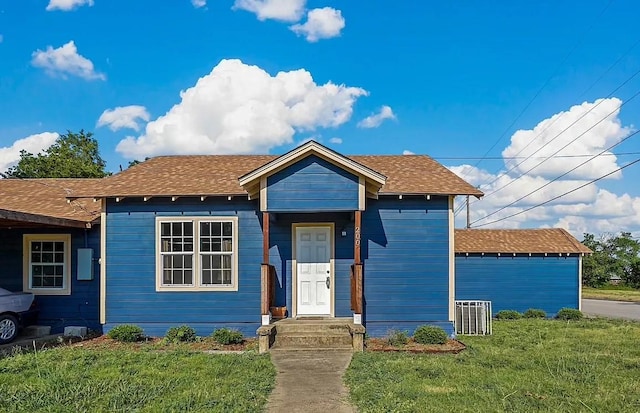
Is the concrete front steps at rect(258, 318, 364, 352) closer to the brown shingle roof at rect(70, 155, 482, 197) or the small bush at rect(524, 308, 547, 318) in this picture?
the brown shingle roof at rect(70, 155, 482, 197)

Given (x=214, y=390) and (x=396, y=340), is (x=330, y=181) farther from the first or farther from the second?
(x=214, y=390)

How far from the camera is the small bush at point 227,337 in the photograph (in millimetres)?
10875

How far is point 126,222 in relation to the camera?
1192cm

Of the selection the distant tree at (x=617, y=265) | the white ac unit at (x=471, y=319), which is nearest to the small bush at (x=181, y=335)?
the white ac unit at (x=471, y=319)

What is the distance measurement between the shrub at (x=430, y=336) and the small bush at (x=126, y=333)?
6066 millimetres

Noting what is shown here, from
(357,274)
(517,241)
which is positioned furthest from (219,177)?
(517,241)

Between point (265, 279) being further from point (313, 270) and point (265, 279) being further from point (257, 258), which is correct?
point (313, 270)

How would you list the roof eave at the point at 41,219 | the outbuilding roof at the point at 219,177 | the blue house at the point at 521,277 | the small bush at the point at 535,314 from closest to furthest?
the roof eave at the point at 41,219 → the outbuilding roof at the point at 219,177 → the small bush at the point at 535,314 → the blue house at the point at 521,277

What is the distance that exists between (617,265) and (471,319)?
111ft

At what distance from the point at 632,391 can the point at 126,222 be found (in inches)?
404

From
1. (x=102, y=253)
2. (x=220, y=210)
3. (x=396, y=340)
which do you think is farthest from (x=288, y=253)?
(x=102, y=253)

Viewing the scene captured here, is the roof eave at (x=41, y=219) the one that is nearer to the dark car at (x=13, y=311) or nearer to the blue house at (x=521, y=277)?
the dark car at (x=13, y=311)

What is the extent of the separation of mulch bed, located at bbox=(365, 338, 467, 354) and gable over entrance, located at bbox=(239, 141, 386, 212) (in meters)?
2.88

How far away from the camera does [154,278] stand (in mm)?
11828
